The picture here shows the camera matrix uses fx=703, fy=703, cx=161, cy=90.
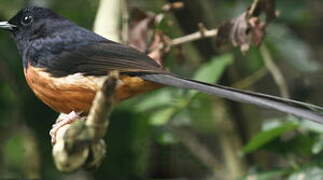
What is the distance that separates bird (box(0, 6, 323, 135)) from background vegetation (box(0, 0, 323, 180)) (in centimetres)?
72

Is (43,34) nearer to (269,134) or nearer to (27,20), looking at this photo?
(27,20)

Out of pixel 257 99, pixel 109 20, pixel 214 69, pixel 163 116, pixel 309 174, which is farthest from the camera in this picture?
pixel 163 116

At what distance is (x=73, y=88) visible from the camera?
3.40 metres

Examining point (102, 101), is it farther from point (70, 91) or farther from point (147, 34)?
point (147, 34)

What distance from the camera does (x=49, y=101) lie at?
351cm

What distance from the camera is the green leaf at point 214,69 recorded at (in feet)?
13.3

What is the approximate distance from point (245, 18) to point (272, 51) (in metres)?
1.40

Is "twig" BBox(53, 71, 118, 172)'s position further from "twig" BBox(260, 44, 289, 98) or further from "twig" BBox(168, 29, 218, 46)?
"twig" BBox(260, 44, 289, 98)

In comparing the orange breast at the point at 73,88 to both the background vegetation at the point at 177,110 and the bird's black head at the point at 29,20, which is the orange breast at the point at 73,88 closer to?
the bird's black head at the point at 29,20

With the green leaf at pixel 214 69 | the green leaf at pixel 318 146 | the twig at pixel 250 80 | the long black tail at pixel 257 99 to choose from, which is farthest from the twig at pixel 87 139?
the twig at pixel 250 80

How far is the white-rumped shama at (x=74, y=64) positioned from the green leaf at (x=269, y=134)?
2.21 feet

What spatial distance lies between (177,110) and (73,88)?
98cm

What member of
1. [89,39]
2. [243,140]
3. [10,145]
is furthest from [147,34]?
[10,145]

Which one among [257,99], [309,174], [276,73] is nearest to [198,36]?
[276,73]
